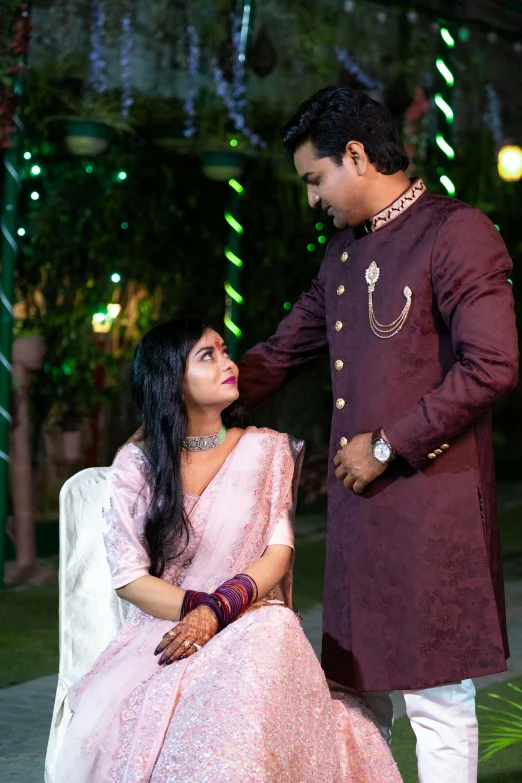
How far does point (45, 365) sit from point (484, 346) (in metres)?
4.80

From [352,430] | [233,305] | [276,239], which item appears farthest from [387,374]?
[276,239]

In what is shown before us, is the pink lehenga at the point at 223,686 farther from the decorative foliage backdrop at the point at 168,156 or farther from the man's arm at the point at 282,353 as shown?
the decorative foliage backdrop at the point at 168,156

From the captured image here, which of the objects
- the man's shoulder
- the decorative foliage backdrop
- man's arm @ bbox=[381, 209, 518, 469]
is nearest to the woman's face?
man's arm @ bbox=[381, 209, 518, 469]

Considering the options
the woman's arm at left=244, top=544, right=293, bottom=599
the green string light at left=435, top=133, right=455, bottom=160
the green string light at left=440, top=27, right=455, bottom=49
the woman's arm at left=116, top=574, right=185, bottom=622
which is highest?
the green string light at left=440, top=27, right=455, bottom=49

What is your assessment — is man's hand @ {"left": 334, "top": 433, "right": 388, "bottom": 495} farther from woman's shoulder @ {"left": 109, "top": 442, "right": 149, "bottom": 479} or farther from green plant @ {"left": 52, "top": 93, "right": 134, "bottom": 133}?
green plant @ {"left": 52, "top": 93, "right": 134, "bottom": 133}

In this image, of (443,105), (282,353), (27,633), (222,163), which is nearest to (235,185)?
(222,163)

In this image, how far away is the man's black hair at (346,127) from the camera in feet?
8.80

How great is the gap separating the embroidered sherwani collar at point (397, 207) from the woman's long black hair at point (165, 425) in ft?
1.65

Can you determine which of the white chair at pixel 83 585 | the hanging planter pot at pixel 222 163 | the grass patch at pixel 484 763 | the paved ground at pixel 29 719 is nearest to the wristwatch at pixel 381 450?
the white chair at pixel 83 585

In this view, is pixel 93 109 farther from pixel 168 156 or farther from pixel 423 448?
pixel 423 448

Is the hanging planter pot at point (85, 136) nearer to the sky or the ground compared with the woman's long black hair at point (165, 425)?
nearer to the sky

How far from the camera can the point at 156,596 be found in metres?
2.76

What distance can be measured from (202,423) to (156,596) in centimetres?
46

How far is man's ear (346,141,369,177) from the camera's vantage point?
2.68 metres
